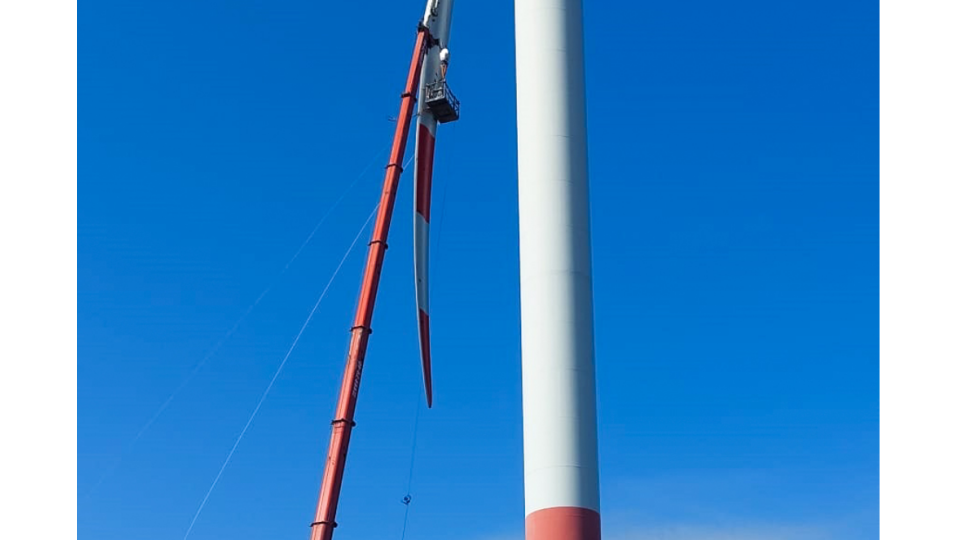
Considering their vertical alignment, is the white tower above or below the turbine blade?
below

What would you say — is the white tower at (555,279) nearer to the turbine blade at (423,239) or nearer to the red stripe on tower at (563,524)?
the red stripe on tower at (563,524)

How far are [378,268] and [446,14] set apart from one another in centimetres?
1247

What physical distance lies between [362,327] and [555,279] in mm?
21463

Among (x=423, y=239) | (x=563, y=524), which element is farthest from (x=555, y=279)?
(x=423, y=239)

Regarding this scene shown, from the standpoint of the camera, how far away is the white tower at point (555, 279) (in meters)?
30.2

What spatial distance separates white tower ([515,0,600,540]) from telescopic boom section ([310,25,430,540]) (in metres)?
18.7

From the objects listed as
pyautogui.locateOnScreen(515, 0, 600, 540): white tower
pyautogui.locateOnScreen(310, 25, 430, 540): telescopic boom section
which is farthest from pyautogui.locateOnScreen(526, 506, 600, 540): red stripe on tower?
pyautogui.locateOnScreen(310, 25, 430, 540): telescopic boom section

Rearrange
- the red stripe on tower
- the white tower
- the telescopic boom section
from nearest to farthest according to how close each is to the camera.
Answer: the red stripe on tower
the white tower
the telescopic boom section

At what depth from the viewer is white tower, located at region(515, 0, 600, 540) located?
30219 mm

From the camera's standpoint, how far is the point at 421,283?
50750 millimetres

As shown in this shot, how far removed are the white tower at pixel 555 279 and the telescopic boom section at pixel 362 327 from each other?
18.7m

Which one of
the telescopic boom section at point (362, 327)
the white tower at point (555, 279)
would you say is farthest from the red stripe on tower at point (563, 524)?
the telescopic boom section at point (362, 327)

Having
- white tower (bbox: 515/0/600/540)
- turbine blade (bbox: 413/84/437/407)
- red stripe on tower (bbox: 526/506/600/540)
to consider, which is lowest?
red stripe on tower (bbox: 526/506/600/540)

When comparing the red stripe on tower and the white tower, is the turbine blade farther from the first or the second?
the red stripe on tower
